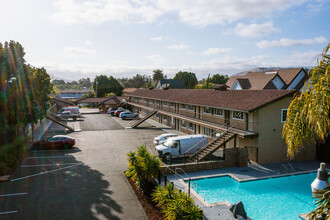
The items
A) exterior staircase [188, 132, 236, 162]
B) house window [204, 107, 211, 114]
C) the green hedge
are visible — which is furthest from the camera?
house window [204, 107, 211, 114]

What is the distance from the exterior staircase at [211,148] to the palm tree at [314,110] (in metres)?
15.3

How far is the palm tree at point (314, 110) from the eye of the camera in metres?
6.64

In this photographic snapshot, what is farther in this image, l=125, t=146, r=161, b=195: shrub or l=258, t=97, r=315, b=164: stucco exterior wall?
l=258, t=97, r=315, b=164: stucco exterior wall

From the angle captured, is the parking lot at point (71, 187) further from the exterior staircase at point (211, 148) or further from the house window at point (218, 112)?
the house window at point (218, 112)

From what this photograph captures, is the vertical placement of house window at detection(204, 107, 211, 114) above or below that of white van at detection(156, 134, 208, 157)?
above

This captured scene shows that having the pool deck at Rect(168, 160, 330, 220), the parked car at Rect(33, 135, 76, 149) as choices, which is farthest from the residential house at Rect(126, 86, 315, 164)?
the parked car at Rect(33, 135, 76, 149)

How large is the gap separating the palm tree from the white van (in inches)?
657

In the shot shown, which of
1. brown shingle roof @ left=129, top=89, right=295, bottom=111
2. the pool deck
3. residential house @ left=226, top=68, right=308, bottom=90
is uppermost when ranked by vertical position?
residential house @ left=226, top=68, right=308, bottom=90

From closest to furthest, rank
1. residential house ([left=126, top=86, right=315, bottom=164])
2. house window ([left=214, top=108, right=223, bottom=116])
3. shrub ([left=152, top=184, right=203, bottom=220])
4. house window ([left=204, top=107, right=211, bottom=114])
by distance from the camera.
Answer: shrub ([left=152, top=184, right=203, bottom=220]), residential house ([left=126, top=86, right=315, bottom=164]), house window ([left=214, top=108, right=223, bottom=116]), house window ([left=204, top=107, right=211, bottom=114])

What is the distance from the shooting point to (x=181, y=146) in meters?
24.9

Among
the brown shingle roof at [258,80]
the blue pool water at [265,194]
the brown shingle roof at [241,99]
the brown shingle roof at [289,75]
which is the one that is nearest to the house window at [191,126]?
the brown shingle roof at [241,99]

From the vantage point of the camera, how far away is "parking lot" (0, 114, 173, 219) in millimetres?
14133

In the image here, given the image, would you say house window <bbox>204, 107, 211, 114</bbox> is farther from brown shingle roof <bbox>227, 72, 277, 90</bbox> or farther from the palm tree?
brown shingle roof <bbox>227, 72, 277, 90</bbox>

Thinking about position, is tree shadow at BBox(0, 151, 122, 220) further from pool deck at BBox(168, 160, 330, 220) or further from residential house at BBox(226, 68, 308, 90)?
residential house at BBox(226, 68, 308, 90)
